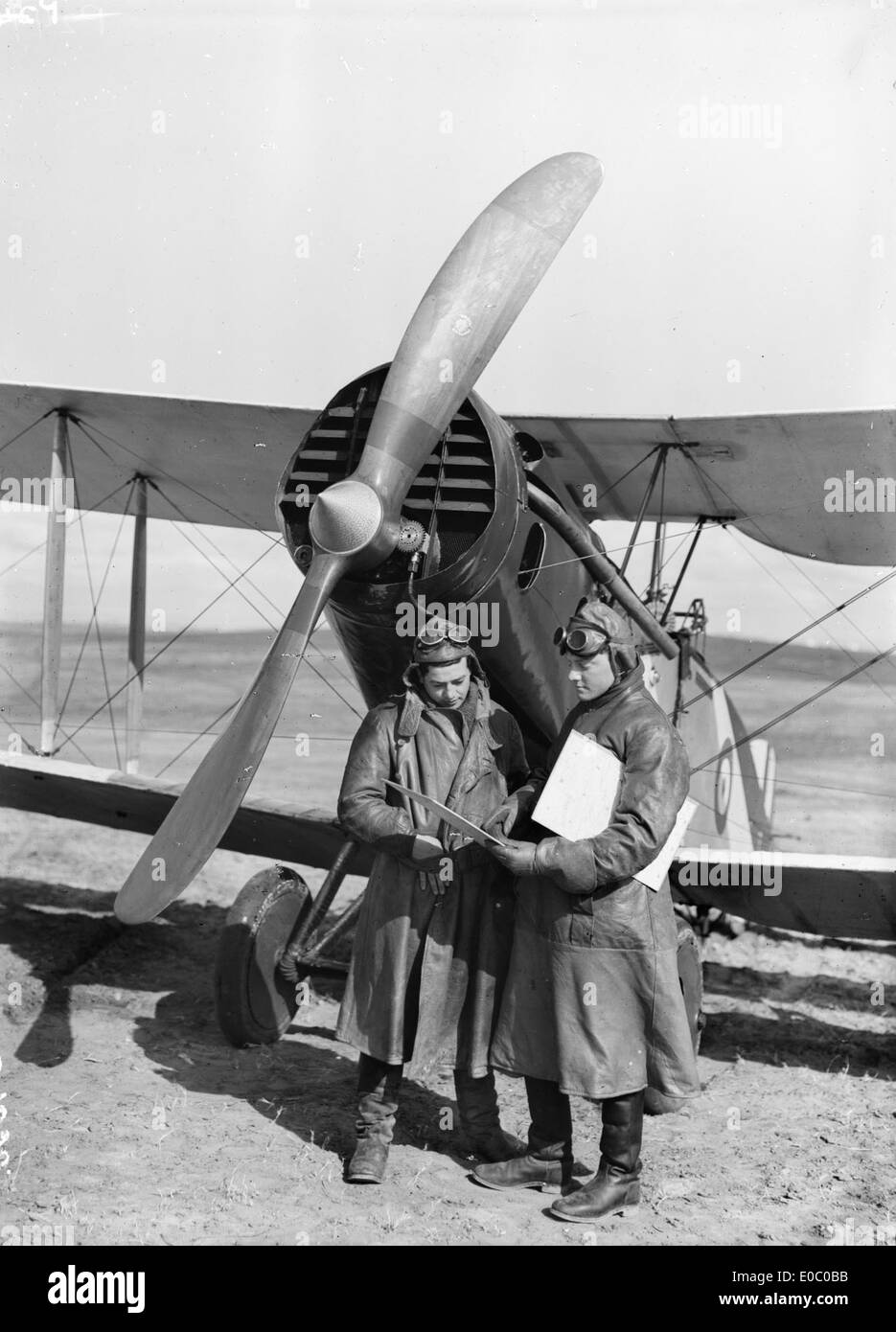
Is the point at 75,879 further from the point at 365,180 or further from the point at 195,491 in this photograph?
the point at 365,180

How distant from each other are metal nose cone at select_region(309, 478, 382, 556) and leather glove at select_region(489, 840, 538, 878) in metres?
1.01

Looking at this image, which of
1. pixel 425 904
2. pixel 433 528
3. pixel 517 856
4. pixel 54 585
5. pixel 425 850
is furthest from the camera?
pixel 54 585

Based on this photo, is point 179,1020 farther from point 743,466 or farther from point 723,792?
point 723,792

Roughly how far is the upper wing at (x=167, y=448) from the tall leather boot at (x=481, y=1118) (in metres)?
3.63

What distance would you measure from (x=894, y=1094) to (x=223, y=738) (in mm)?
3448

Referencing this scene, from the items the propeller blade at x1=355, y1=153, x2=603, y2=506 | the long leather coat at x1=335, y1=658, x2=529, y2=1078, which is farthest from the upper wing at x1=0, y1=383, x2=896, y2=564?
the long leather coat at x1=335, y1=658, x2=529, y2=1078

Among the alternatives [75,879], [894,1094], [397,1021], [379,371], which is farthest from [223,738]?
[75,879]

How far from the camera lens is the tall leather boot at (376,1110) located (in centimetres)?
368

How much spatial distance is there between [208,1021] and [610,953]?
291 centimetres

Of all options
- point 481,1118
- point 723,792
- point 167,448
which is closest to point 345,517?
point 481,1118

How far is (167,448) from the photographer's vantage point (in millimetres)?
7070

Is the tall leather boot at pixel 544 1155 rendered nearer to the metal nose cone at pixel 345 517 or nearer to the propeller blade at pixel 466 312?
the metal nose cone at pixel 345 517

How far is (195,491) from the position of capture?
770 centimetres

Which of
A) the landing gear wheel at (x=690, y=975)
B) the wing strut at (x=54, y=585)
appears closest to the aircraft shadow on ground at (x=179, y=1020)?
the landing gear wheel at (x=690, y=975)
